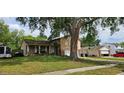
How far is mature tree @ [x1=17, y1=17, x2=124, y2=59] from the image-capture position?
29.3ft

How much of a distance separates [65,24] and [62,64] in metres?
1.41

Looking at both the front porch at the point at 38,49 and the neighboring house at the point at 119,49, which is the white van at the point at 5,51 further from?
the neighboring house at the point at 119,49

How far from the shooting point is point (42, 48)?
9.09 m

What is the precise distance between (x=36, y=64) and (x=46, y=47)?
0.75 m

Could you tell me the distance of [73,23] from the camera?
942 cm

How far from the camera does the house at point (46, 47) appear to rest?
8969 mm

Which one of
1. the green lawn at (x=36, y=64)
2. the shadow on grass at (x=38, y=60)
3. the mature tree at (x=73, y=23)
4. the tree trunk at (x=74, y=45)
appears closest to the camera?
the green lawn at (x=36, y=64)

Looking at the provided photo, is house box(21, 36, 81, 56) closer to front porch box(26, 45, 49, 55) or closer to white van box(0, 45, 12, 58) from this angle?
front porch box(26, 45, 49, 55)

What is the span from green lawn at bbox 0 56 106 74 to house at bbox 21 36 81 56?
189 millimetres

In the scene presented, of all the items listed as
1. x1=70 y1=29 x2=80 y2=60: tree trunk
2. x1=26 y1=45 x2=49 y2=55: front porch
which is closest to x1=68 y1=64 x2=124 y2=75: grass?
x1=70 y1=29 x2=80 y2=60: tree trunk

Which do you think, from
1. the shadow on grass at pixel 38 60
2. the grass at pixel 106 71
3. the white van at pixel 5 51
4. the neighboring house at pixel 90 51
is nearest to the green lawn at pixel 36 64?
the shadow on grass at pixel 38 60

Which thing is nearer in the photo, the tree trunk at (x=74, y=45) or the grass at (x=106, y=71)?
the grass at (x=106, y=71)

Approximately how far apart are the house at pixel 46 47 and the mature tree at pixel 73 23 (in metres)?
0.26
